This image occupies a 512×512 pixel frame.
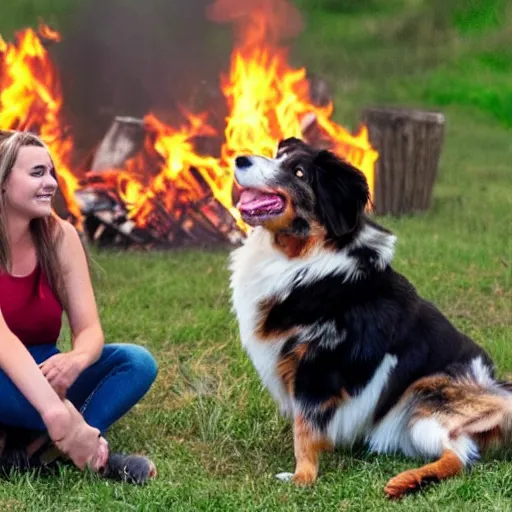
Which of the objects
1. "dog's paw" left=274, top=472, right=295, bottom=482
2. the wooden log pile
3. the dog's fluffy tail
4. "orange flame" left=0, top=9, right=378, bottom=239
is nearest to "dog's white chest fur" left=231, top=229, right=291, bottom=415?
"dog's paw" left=274, top=472, right=295, bottom=482

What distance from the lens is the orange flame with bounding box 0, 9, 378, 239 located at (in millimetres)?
7492

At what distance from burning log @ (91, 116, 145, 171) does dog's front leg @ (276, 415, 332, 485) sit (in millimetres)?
4576

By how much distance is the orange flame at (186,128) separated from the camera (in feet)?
24.6

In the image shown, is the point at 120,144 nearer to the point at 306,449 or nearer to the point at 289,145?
the point at 289,145

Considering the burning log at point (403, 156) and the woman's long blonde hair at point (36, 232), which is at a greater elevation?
the woman's long blonde hair at point (36, 232)

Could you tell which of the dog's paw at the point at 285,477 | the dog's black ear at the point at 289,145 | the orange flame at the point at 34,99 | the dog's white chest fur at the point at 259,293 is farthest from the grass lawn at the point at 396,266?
the dog's black ear at the point at 289,145

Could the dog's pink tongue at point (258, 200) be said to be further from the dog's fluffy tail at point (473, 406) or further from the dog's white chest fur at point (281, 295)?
the dog's fluffy tail at point (473, 406)

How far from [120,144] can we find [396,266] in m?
2.58

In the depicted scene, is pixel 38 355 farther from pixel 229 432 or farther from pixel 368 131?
pixel 368 131

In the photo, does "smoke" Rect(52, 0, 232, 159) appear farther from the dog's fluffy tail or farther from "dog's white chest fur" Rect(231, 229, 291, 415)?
the dog's fluffy tail

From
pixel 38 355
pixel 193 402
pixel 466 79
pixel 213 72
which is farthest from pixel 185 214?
pixel 466 79

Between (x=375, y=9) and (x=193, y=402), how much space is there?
395 inches

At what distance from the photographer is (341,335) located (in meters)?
3.53

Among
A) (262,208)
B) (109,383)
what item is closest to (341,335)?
(262,208)
